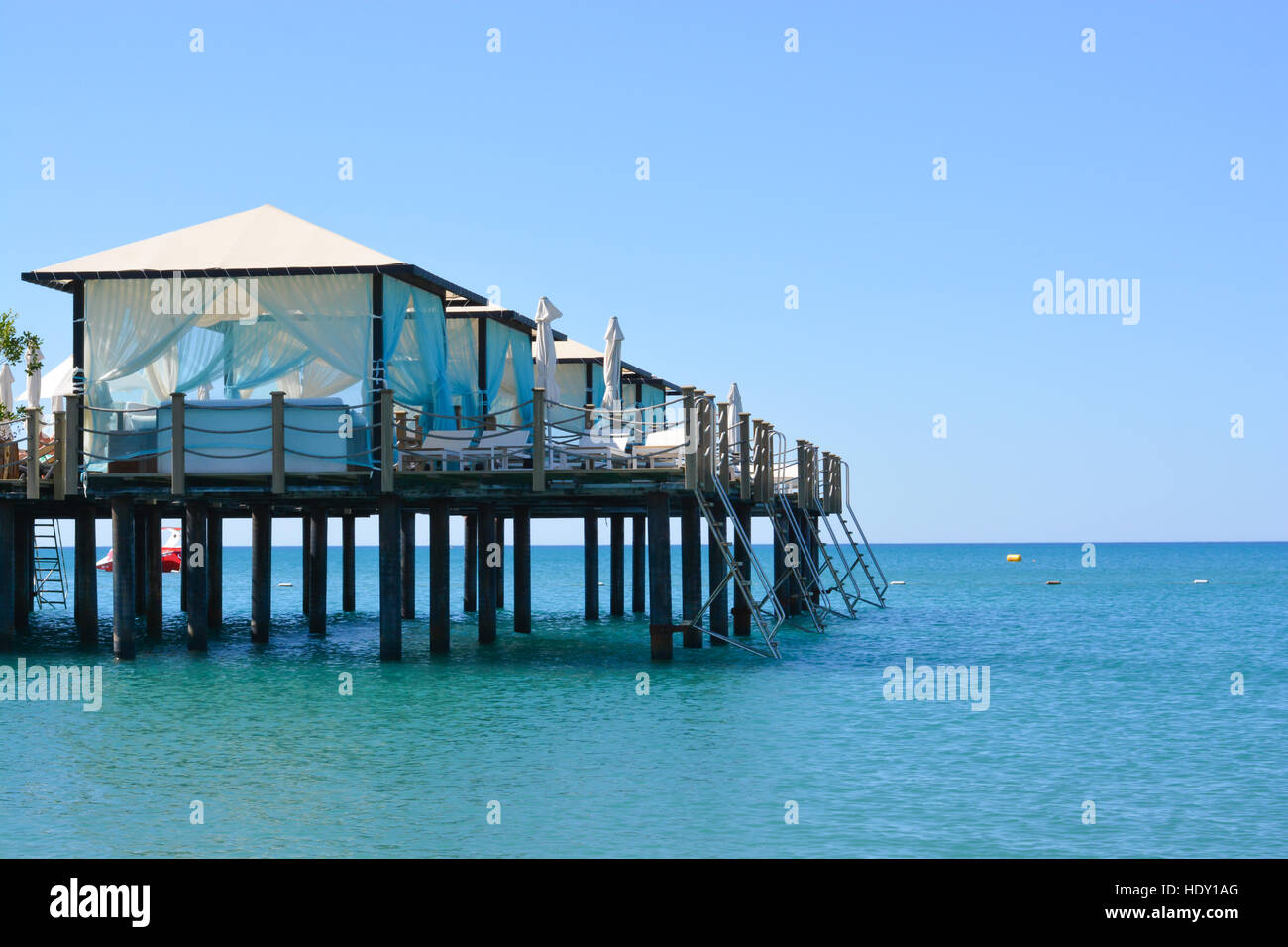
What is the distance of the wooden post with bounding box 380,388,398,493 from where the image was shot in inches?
855

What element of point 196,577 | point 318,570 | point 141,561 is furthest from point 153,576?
point 196,577

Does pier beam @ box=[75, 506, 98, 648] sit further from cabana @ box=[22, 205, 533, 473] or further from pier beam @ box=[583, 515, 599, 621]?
pier beam @ box=[583, 515, 599, 621]

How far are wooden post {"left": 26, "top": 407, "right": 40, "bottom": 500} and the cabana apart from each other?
31.1 inches

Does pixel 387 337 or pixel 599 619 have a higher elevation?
pixel 387 337

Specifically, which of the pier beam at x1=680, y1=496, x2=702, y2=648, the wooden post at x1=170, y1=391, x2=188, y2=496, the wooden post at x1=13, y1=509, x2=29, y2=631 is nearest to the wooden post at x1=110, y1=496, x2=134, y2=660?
the wooden post at x1=170, y1=391, x2=188, y2=496

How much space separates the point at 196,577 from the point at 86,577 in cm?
424

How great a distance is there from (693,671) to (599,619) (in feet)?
51.2

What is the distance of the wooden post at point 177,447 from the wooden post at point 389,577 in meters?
3.08

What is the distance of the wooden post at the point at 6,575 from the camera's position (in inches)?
950

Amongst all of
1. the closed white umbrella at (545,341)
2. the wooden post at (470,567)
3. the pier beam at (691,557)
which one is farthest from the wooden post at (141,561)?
the pier beam at (691,557)

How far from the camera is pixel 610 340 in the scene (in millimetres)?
26203
